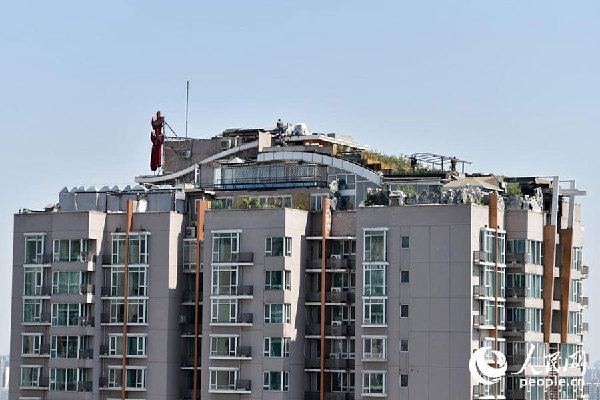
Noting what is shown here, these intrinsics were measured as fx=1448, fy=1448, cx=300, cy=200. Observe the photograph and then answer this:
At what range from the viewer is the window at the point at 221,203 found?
97750 millimetres

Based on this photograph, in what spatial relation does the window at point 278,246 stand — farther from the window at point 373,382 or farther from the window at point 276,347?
the window at point 373,382

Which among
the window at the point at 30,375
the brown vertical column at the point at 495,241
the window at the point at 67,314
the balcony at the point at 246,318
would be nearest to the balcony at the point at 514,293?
the brown vertical column at the point at 495,241

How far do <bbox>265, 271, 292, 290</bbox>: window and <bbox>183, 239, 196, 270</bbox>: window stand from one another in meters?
6.87

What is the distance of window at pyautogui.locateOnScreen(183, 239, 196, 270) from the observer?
9725 centimetres

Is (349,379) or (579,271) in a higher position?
(579,271)

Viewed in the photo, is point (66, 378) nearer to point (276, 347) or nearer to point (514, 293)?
point (276, 347)

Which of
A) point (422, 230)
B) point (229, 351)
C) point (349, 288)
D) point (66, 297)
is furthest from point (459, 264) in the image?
point (66, 297)

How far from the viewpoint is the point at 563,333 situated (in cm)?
9412

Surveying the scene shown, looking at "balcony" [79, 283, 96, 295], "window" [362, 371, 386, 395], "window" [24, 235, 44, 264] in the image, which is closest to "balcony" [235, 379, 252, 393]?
"window" [362, 371, 386, 395]

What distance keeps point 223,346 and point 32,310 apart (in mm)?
14709

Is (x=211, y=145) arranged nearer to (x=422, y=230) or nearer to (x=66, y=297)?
(x=66, y=297)

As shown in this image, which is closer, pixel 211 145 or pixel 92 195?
pixel 92 195

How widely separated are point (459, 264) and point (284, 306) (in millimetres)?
11935

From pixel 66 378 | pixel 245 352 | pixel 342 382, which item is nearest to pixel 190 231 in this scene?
pixel 245 352
